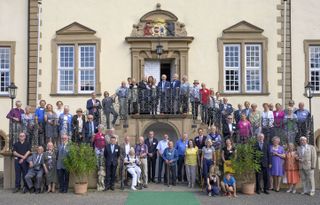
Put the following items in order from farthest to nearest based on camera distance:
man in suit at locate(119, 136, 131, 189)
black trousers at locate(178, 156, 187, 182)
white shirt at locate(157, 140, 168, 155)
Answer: white shirt at locate(157, 140, 168, 155) < black trousers at locate(178, 156, 187, 182) < man in suit at locate(119, 136, 131, 189)

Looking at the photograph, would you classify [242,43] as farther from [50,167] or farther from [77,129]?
[50,167]

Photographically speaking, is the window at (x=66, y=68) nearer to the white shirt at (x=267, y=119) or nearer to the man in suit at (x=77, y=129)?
the man in suit at (x=77, y=129)

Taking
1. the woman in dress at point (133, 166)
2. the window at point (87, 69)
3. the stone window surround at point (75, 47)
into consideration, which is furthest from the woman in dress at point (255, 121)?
the window at point (87, 69)

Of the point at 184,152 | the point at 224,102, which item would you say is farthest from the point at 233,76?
the point at 184,152

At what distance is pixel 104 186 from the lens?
16.3 metres

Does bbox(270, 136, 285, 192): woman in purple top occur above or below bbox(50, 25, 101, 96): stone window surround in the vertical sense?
below

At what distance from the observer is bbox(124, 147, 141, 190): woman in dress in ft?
53.1

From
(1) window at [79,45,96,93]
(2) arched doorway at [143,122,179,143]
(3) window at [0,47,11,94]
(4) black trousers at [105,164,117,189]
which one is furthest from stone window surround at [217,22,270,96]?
(3) window at [0,47,11,94]

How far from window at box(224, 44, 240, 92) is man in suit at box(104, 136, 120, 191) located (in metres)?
7.75

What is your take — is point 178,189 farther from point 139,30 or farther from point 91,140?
point 139,30

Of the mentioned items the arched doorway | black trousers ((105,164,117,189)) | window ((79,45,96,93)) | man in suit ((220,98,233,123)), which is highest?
window ((79,45,96,93))

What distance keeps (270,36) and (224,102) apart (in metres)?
5.31

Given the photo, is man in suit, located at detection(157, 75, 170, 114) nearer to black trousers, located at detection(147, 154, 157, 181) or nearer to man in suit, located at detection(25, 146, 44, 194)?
black trousers, located at detection(147, 154, 157, 181)

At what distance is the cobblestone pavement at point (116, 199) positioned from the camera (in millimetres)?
14119
